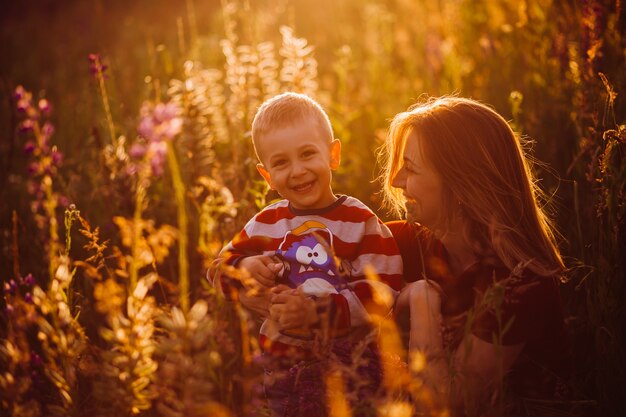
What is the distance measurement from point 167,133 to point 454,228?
3.78 feet

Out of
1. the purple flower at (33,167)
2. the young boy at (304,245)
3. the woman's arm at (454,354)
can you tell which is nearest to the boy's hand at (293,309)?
the young boy at (304,245)

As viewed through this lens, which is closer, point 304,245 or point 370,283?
point 370,283

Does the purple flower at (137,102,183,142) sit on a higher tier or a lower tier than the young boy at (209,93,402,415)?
higher

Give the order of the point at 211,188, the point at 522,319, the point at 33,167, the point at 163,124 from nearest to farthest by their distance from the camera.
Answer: the point at 163,124, the point at 522,319, the point at 211,188, the point at 33,167

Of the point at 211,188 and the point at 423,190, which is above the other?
the point at 211,188

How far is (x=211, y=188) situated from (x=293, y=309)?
577 millimetres

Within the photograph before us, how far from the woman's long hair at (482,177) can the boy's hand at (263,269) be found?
631 millimetres

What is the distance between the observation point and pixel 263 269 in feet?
6.43

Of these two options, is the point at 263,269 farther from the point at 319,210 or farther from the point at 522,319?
the point at 522,319

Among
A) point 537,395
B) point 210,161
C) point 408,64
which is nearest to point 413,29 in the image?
point 408,64

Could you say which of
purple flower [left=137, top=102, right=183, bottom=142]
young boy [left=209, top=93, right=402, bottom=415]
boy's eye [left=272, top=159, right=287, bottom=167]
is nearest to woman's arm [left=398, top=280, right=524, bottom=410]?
young boy [left=209, top=93, right=402, bottom=415]

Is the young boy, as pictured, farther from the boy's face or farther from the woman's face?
the woman's face

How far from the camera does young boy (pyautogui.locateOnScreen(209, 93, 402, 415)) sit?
1.87m

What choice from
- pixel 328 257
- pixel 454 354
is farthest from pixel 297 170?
pixel 454 354
